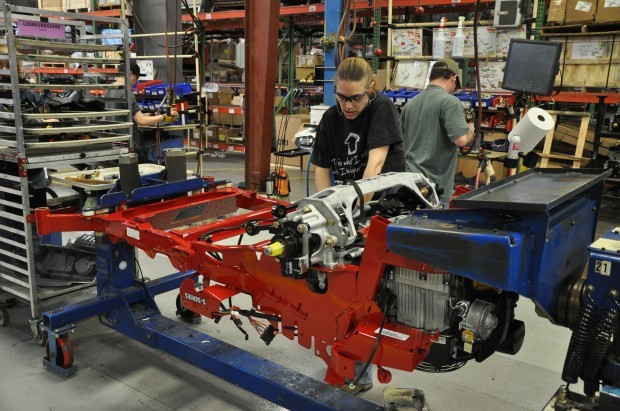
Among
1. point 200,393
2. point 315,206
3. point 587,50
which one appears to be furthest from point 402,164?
point 587,50

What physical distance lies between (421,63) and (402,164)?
4.89 m

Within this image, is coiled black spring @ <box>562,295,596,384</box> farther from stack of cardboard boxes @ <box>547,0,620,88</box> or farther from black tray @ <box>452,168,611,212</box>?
stack of cardboard boxes @ <box>547,0,620,88</box>

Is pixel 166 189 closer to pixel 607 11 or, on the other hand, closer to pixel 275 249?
pixel 275 249

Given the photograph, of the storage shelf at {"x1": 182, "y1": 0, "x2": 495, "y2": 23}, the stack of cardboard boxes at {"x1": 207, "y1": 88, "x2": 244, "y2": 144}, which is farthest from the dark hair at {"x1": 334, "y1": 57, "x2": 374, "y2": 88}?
the stack of cardboard boxes at {"x1": 207, "y1": 88, "x2": 244, "y2": 144}

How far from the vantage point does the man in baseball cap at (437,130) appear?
3465mm

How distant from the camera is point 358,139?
2.76 meters

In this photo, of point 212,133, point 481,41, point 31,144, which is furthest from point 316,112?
point 212,133

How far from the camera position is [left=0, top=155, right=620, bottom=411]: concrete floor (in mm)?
2736

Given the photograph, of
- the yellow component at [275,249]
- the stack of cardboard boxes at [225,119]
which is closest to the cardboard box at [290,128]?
the stack of cardboard boxes at [225,119]

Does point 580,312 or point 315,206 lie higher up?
point 315,206

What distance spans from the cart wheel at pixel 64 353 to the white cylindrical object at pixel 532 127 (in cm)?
284

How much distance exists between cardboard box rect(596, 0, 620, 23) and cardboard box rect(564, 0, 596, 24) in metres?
0.06

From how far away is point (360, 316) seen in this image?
202cm

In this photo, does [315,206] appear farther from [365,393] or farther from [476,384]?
[476,384]
